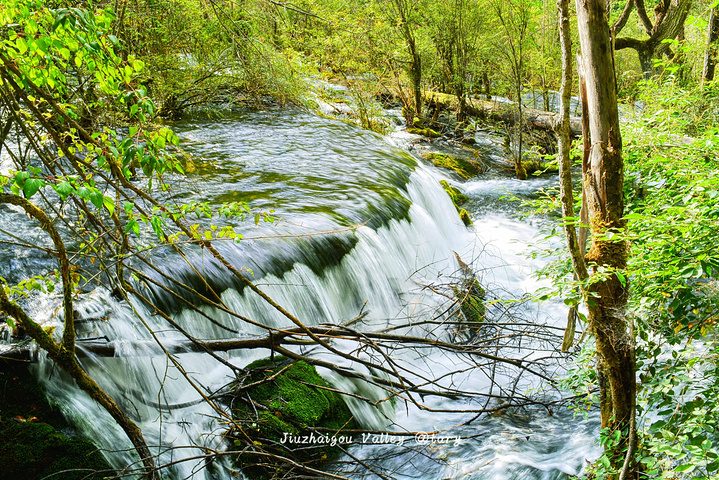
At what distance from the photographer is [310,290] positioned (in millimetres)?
5254

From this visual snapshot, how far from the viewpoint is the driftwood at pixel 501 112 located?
13.7 m

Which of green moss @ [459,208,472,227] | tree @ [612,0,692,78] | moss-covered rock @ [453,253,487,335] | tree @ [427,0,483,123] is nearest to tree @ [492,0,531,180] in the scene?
tree @ [427,0,483,123]

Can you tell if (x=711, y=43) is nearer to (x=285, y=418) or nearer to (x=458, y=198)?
(x=458, y=198)

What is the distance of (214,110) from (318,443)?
8.82 meters

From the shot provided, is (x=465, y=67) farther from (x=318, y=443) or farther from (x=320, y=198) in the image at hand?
(x=318, y=443)

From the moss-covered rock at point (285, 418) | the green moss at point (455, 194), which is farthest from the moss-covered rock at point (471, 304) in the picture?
the green moss at point (455, 194)

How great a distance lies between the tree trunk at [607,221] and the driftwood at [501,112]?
1086 cm

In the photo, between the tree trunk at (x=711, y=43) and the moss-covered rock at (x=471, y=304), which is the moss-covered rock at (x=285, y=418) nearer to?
the moss-covered rock at (x=471, y=304)

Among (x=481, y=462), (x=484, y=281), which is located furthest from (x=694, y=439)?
(x=484, y=281)

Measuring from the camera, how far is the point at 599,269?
8.52 feet

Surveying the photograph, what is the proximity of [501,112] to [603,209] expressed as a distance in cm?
1329

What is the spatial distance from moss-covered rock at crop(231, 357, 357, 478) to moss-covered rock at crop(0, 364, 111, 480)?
91 cm

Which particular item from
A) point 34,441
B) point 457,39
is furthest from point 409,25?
point 34,441

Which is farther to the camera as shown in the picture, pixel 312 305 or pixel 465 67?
pixel 465 67
